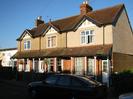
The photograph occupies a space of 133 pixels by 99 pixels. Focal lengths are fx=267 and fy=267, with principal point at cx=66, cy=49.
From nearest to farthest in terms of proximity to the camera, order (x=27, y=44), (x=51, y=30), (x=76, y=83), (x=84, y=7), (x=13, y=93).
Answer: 1. (x=76, y=83)
2. (x=13, y=93)
3. (x=84, y=7)
4. (x=51, y=30)
5. (x=27, y=44)

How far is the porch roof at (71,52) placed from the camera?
25281mm

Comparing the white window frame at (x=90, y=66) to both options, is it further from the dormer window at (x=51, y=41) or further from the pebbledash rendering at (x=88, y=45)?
the dormer window at (x=51, y=41)

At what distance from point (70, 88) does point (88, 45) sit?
14.0 meters

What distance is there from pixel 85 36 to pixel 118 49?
3.75 m

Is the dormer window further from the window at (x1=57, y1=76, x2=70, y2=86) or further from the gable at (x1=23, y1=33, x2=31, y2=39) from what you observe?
the window at (x1=57, y1=76, x2=70, y2=86)

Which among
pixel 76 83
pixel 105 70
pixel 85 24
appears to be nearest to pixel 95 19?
pixel 85 24

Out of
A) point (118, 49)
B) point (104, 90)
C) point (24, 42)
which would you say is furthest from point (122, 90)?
point (24, 42)

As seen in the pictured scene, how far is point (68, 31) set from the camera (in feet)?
99.2

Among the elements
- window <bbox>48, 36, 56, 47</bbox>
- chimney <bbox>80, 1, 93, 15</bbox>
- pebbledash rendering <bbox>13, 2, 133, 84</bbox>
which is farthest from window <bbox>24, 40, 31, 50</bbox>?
chimney <bbox>80, 1, 93, 15</bbox>

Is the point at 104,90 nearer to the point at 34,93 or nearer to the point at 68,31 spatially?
the point at 34,93

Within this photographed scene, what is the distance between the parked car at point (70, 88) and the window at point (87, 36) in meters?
12.8

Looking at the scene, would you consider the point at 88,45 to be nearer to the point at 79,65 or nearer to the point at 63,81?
the point at 79,65

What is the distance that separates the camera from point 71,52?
28.7 m

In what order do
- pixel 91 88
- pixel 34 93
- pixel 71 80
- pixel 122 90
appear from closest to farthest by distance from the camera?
pixel 91 88
pixel 71 80
pixel 34 93
pixel 122 90
